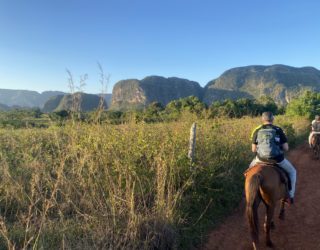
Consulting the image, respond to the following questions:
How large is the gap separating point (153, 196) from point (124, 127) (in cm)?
175

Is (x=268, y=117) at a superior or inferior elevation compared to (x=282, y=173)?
superior

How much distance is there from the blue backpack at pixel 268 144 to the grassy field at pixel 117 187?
4.95 ft

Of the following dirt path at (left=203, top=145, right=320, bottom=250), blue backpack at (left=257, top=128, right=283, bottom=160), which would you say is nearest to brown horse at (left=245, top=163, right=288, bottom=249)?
blue backpack at (left=257, top=128, right=283, bottom=160)

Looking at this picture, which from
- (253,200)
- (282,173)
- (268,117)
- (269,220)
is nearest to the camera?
(253,200)

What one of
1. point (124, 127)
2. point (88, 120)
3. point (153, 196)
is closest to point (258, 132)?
point (153, 196)

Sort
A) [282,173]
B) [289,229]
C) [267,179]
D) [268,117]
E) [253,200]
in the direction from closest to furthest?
[253,200] → [267,179] → [282,173] → [268,117] → [289,229]

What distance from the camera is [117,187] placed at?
5.08 metres

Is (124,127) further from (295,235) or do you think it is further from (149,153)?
(295,235)

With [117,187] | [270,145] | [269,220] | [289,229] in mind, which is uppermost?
[270,145]

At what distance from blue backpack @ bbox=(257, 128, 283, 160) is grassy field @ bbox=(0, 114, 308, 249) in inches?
59.4

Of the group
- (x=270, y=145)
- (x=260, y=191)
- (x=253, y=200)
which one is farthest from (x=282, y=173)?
(x=253, y=200)

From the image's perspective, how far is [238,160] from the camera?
28.9 feet

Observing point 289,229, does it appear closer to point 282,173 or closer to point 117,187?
point 282,173

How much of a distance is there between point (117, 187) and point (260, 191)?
2316mm
